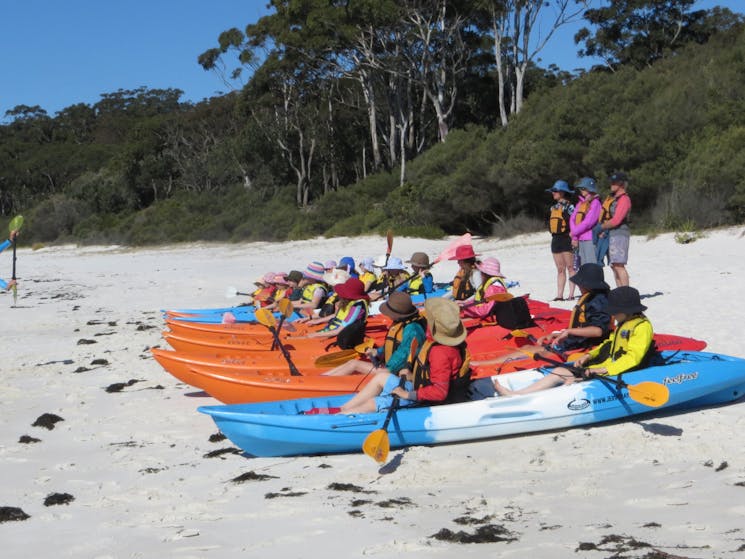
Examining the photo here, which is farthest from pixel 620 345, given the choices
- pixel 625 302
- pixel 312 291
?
pixel 312 291

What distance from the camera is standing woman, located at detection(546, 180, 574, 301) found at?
32.8 ft

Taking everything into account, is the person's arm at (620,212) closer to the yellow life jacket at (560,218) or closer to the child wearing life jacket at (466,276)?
the yellow life jacket at (560,218)

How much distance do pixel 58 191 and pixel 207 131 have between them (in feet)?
44.8

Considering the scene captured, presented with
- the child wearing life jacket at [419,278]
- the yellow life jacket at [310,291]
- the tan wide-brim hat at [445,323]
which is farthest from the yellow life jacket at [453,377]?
the yellow life jacket at [310,291]

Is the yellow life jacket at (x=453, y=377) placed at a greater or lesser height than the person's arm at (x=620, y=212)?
lesser

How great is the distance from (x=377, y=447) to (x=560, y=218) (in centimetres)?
587

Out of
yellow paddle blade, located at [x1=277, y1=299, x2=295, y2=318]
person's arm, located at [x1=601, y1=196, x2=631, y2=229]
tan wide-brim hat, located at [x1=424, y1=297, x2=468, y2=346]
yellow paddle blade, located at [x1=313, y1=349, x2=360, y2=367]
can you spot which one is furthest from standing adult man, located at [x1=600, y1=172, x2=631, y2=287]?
tan wide-brim hat, located at [x1=424, y1=297, x2=468, y2=346]

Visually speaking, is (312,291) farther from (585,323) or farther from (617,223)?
(585,323)

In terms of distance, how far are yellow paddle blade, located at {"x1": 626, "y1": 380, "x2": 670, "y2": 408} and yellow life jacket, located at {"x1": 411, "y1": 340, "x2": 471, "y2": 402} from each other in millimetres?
1058

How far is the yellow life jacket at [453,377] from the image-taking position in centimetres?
553

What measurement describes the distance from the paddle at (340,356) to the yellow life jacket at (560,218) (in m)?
3.85

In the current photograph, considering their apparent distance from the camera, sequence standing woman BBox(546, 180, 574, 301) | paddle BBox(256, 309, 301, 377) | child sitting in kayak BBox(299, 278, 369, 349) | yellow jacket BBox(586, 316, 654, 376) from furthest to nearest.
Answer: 1. standing woman BBox(546, 180, 574, 301)
2. child sitting in kayak BBox(299, 278, 369, 349)
3. paddle BBox(256, 309, 301, 377)
4. yellow jacket BBox(586, 316, 654, 376)

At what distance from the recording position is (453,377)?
18.3 feet

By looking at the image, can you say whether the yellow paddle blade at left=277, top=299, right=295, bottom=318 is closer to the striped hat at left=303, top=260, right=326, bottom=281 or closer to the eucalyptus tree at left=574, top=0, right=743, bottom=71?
the striped hat at left=303, top=260, right=326, bottom=281
